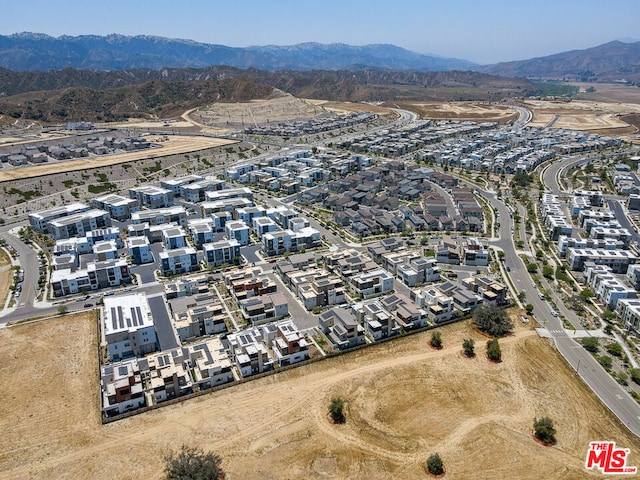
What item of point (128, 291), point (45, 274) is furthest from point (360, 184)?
point (45, 274)

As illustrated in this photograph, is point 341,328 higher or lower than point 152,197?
lower

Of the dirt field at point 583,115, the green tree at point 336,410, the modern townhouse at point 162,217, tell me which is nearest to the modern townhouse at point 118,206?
the modern townhouse at point 162,217

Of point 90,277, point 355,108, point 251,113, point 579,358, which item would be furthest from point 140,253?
point 355,108

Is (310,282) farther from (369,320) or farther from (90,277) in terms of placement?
(90,277)

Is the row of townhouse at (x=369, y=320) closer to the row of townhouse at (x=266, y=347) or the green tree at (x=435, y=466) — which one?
the row of townhouse at (x=266, y=347)

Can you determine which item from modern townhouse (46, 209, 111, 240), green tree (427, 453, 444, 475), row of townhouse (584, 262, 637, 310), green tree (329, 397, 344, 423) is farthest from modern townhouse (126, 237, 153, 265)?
row of townhouse (584, 262, 637, 310)

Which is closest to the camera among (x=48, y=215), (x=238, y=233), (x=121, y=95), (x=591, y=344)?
(x=591, y=344)

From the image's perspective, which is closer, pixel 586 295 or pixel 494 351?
pixel 494 351
